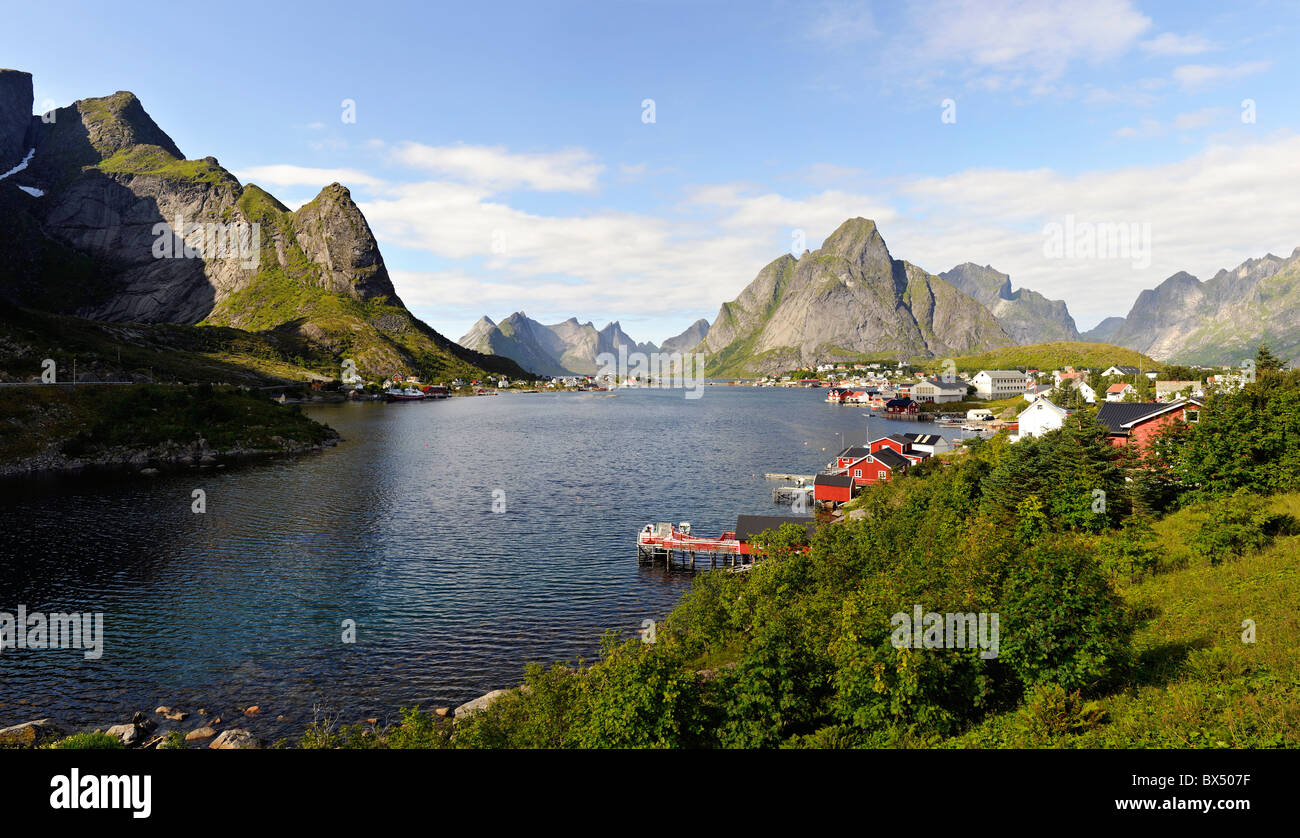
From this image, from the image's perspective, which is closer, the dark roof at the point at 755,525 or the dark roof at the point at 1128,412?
the dark roof at the point at 755,525

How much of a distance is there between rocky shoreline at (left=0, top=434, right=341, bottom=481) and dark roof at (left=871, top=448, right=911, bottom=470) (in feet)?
296

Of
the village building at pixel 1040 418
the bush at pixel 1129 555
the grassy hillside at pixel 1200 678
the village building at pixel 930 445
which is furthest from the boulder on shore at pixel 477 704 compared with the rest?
the village building at pixel 930 445

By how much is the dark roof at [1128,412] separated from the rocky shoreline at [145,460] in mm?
111009

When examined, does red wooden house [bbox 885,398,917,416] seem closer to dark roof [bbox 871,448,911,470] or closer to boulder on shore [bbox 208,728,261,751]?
dark roof [bbox 871,448,911,470]

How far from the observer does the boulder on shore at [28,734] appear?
27234 millimetres

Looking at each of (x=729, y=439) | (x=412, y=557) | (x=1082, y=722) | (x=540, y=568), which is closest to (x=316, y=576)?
(x=412, y=557)

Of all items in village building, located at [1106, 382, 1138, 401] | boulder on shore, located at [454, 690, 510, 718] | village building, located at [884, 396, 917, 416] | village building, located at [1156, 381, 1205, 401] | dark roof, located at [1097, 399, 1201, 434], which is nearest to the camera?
boulder on shore, located at [454, 690, 510, 718]

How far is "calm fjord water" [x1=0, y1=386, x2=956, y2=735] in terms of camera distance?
34.4m

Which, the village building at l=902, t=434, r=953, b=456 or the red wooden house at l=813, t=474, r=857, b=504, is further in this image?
the village building at l=902, t=434, r=953, b=456

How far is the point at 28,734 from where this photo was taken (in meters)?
27.9

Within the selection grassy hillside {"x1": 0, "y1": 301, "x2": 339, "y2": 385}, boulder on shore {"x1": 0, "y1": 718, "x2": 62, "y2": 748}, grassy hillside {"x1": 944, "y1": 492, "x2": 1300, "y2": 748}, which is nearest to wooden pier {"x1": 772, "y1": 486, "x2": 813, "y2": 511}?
grassy hillside {"x1": 944, "y1": 492, "x2": 1300, "y2": 748}

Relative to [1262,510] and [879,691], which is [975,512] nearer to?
[1262,510]

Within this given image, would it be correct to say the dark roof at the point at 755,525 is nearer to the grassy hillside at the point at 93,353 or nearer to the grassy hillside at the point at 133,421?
the grassy hillside at the point at 133,421

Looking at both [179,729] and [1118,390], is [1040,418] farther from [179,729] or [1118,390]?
[179,729]
